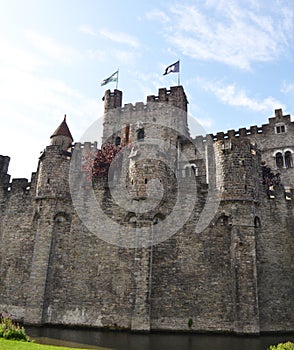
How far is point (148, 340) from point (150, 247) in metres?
4.96

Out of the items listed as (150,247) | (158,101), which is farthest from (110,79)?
(150,247)

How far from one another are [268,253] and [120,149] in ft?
70.5

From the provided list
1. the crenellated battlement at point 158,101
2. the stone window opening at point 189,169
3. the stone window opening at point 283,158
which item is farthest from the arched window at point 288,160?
the crenellated battlement at point 158,101

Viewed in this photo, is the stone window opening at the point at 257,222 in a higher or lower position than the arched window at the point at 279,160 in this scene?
lower

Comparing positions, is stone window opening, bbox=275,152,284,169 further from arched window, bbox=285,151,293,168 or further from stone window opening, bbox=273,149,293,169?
arched window, bbox=285,151,293,168

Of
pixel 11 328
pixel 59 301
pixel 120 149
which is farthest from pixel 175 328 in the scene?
pixel 120 149

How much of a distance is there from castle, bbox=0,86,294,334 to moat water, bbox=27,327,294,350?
0.79 metres

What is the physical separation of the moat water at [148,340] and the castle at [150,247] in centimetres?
79

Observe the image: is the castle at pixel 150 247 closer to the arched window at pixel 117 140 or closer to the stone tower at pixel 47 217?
the stone tower at pixel 47 217

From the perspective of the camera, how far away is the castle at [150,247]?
19.3 metres

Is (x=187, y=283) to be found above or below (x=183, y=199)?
below

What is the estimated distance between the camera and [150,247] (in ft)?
65.8

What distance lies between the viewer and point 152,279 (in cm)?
2005

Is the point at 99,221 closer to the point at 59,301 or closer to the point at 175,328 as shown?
the point at 59,301
